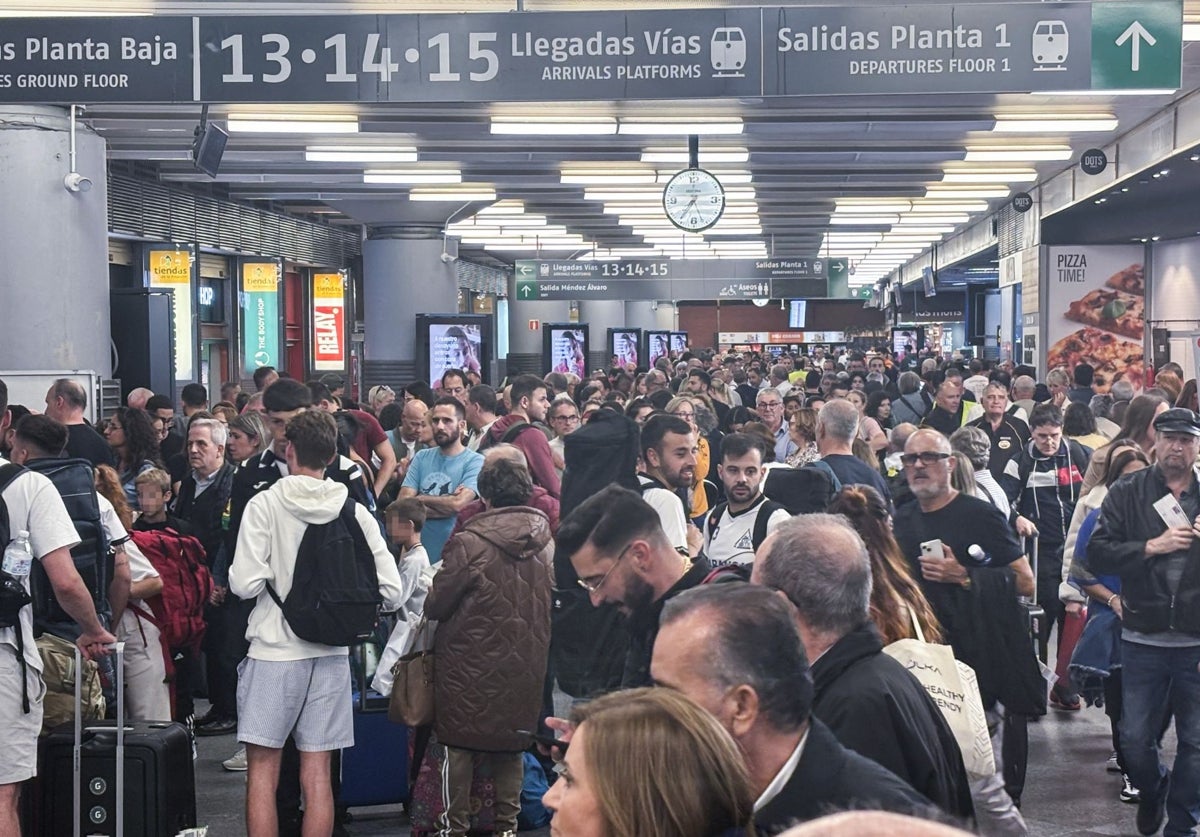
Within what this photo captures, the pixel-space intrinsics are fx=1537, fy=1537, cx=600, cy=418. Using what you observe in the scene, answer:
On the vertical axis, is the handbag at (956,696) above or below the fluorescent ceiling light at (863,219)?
below

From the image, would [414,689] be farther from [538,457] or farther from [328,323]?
[328,323]

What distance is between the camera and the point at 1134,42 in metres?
8.03

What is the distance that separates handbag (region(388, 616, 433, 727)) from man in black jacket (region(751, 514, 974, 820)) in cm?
272

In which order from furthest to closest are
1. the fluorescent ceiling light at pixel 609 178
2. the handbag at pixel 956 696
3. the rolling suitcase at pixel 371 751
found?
1. the fluorescent ceiling light at pixel 609 178
2. the rolling suitcase at pixel 371 751
3. the handbag at pixel 956 696

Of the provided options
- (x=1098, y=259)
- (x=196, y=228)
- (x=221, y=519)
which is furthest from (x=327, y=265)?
(x=221, y=519)

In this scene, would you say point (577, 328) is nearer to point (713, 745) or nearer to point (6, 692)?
point (6, 692)

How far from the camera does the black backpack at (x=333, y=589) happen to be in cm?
558

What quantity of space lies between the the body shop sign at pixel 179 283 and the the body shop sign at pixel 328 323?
555 centimetres

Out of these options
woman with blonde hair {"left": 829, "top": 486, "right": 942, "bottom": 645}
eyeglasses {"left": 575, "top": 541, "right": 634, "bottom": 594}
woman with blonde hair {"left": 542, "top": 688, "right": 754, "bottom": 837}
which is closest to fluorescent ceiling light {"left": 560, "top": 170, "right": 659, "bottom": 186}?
woman with blonde hair {"left": 829, "top": 486, "right": 942, "bottom": 645}

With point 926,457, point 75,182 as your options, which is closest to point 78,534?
point 926,457

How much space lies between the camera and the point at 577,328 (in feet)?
92.9

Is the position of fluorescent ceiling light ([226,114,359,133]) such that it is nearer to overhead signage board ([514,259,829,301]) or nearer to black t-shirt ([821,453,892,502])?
black t-shirt ([821,453,892,502])

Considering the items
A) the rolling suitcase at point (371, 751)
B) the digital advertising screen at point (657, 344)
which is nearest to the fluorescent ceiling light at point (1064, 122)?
the rolling suitcase at point (371, 751)

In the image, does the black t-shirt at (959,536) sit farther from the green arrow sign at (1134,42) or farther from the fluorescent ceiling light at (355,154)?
the fluorescent ceiling light at (355,154)
